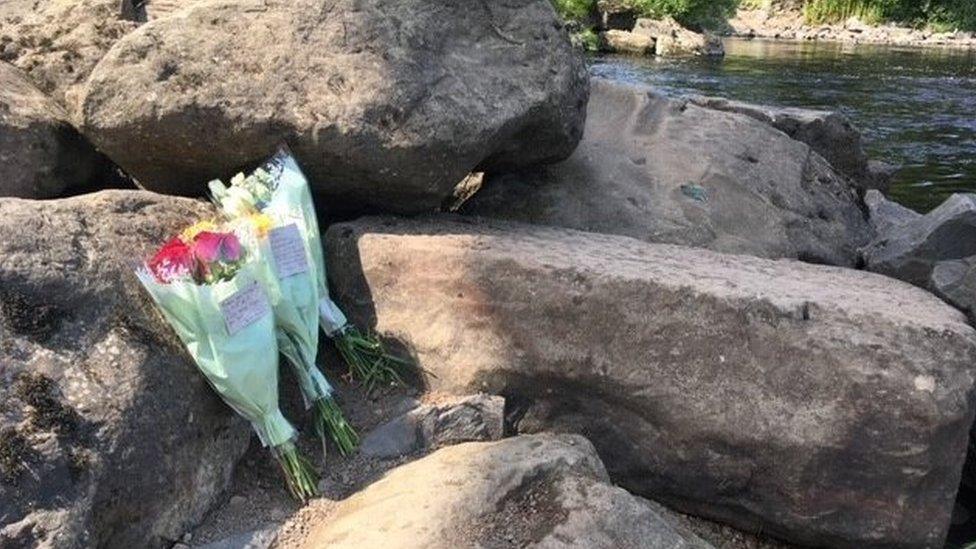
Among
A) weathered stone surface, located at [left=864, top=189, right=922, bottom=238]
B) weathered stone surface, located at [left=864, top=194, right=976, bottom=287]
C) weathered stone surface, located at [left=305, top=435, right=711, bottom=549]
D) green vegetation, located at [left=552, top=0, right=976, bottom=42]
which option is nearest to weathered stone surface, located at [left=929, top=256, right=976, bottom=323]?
weathered stone surface, located at [left=864, top=194, right=976, bottom=287]

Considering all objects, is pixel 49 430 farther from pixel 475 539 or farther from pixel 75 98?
pixel 75 98

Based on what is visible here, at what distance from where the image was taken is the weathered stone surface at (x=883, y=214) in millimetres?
5754

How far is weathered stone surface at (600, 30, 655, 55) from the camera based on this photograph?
1020 inches

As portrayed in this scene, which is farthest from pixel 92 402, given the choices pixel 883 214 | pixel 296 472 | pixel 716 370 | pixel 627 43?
pixel 627 43

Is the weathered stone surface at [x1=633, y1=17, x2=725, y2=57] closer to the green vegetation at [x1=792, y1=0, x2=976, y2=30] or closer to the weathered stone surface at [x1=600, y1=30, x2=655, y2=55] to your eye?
the weathered stone surface at [x1=600, y1=30, x2=655, y2=55]

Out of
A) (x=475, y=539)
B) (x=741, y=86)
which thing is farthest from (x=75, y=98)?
(x=741, y=86)

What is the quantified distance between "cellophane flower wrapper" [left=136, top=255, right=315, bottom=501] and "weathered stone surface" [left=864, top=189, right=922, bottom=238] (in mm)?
3627

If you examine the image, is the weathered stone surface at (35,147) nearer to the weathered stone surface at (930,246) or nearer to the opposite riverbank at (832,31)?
the weathered stone surface at (930,246)

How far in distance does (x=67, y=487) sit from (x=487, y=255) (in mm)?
1659

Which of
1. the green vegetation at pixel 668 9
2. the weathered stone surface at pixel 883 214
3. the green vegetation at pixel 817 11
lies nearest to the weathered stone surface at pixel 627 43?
the green vegetation at pixel 817 11

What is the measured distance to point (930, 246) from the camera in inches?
183

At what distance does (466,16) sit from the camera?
14.2ft

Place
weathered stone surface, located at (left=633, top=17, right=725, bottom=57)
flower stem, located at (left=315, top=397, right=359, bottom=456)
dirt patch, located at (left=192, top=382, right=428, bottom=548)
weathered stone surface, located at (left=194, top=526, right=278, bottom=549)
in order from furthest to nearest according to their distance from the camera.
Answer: weathered stone surface, located at (left=633, top=17, right=725, bottom=57) → flower stem, located at (left=315, top=397, right=359, bottom=456) → dirt patch, located at (left=192, top=382, right=428, bottom=548) → weathered stone surface, located at (left=194, top=526, right=278, bottom=549)

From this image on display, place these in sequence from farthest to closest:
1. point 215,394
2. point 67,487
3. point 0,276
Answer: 1. point 215,394
2. point 0,276
3. point 67,487
